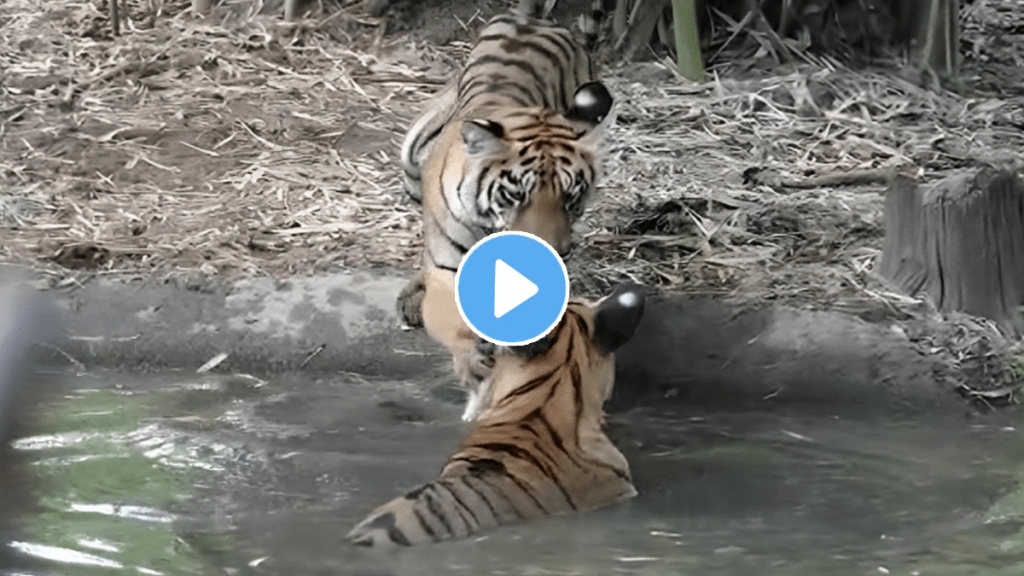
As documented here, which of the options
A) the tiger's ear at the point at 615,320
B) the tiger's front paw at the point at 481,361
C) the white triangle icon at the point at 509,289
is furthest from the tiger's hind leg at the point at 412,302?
the white triangle icon at the point at 509,289

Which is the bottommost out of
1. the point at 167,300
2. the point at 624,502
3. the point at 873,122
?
the point at 624,502

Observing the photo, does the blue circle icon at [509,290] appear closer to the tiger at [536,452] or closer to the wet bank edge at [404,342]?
the tiger at [536,452]

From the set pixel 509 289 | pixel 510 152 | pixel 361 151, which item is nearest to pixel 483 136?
pixel 510 152

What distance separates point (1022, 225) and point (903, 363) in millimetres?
696

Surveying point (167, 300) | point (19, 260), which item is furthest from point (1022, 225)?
point (19, 260)

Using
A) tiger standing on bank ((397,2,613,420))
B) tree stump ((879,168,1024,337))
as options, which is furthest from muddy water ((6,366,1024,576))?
tree stump ((879,168,1024,337))

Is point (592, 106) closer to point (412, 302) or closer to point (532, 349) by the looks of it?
point (412, 302)

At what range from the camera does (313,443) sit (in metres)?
3.59

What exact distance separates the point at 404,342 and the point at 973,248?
5.60 feet

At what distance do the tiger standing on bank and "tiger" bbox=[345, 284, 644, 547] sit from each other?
201 millimetres

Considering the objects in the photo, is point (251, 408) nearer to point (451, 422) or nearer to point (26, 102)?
point (451, 422)

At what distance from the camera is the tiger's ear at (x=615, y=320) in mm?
3436

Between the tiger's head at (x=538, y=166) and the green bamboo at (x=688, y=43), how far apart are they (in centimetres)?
256

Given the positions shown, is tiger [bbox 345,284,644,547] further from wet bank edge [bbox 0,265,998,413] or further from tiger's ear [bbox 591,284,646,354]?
wet bank edge [bbox 0,265,998,413]
